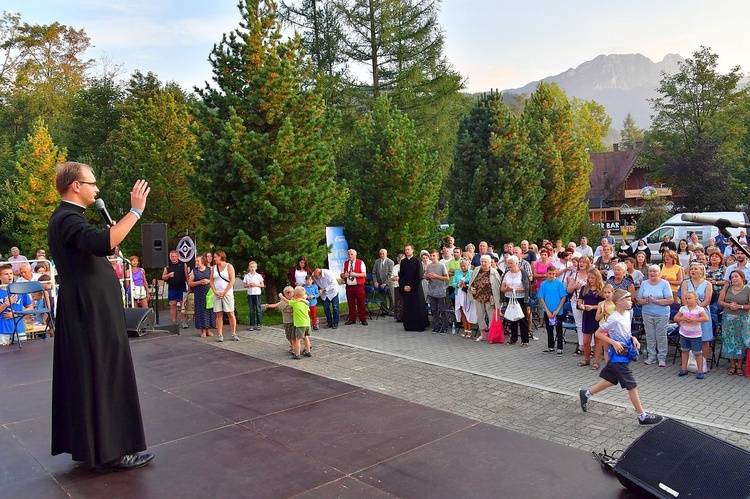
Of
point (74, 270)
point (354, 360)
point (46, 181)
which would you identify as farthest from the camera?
point (46, 181)

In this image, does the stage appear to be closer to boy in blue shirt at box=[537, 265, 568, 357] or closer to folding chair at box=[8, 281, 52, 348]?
folding chair at box=[8, 281, 52, 348]

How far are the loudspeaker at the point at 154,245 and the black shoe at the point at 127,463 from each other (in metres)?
9.10

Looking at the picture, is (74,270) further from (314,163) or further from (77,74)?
(77,74)

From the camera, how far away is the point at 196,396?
22.8 ft

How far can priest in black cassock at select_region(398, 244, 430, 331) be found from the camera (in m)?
12.8

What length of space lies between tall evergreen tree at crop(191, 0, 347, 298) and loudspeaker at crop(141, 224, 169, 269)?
1.02 metres

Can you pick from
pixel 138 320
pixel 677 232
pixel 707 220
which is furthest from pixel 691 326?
pixel 677 232

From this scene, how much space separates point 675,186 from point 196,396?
34594 millimetres

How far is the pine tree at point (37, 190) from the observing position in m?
20.9

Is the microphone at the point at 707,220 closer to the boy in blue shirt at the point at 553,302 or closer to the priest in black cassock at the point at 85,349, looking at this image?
the priest in black cassock at the point at 85,349

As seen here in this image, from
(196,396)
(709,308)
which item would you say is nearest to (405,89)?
(709,308)

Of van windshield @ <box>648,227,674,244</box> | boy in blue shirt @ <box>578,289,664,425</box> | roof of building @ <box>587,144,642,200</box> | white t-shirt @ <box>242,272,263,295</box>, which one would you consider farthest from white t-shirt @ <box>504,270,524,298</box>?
roof of building @ <box>587,144,642,200</box>

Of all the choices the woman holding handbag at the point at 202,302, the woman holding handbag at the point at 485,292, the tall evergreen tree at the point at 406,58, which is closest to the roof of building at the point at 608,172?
the tall evergreen tree at the point at 406,58

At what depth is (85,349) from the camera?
430 centimetres
